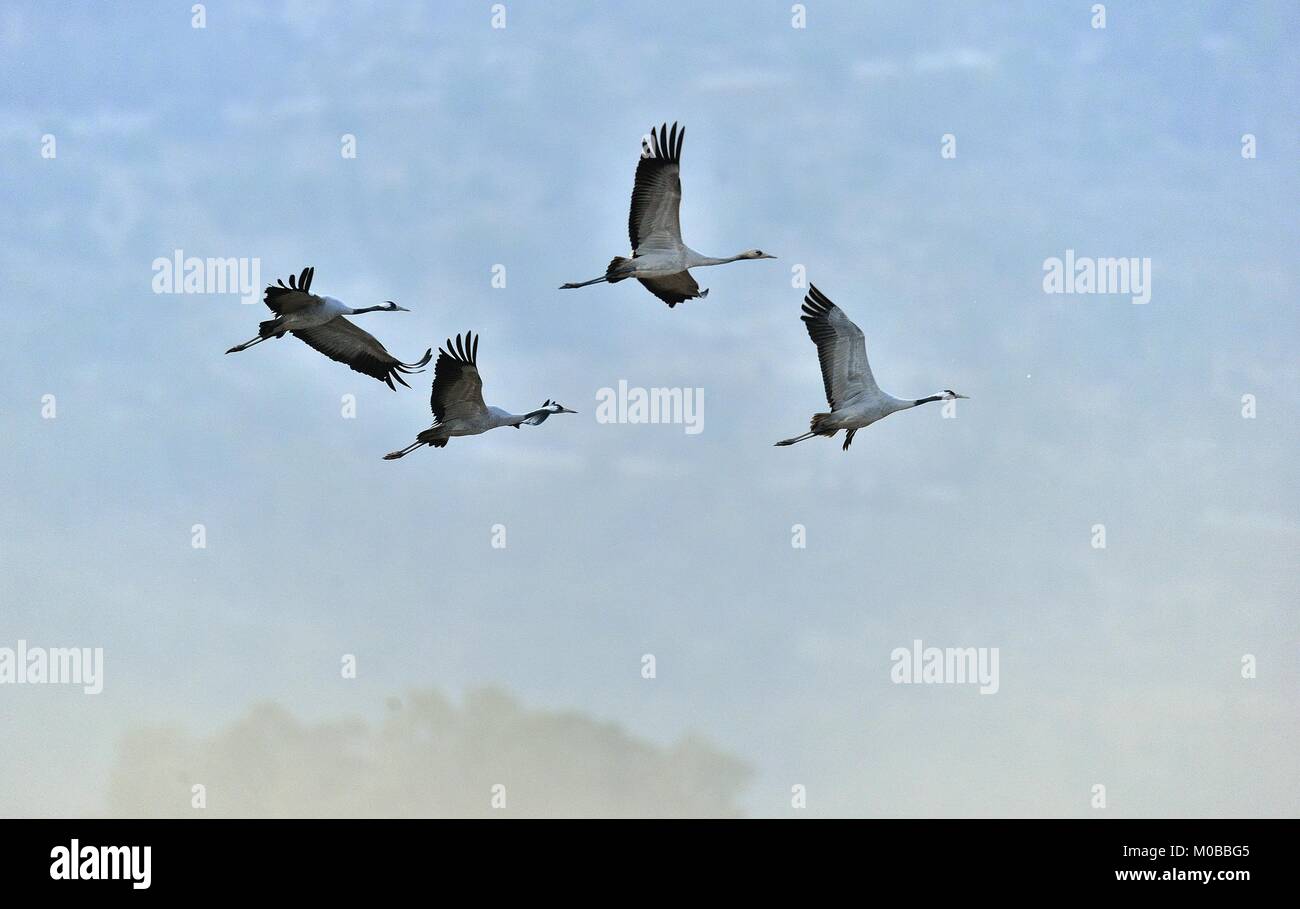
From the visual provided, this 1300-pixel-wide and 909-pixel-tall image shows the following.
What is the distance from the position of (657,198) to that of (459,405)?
16.3 ft

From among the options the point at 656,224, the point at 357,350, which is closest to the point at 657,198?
the point at 656,224

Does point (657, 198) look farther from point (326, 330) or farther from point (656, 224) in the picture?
point (326, 330)

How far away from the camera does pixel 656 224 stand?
34.5 m

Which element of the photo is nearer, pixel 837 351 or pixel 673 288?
pixel 837 351

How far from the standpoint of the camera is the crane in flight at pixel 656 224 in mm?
34000

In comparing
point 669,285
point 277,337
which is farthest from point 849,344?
point 277,337

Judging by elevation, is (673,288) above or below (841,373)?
above

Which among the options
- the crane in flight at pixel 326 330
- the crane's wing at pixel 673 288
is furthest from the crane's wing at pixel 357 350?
the crane's wing at pixel 673 288

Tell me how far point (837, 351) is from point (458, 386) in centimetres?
655

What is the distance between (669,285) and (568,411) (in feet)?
10.0

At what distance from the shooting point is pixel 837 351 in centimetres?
3431

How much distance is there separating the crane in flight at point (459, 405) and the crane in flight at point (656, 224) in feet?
7.18

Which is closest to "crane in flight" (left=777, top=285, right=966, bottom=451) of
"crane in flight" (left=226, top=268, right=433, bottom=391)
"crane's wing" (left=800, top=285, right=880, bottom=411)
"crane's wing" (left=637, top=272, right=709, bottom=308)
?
"crane's wing" (left=800, top=285, right=880, bottom=411)

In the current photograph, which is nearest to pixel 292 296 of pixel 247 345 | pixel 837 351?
pixel 247 345
